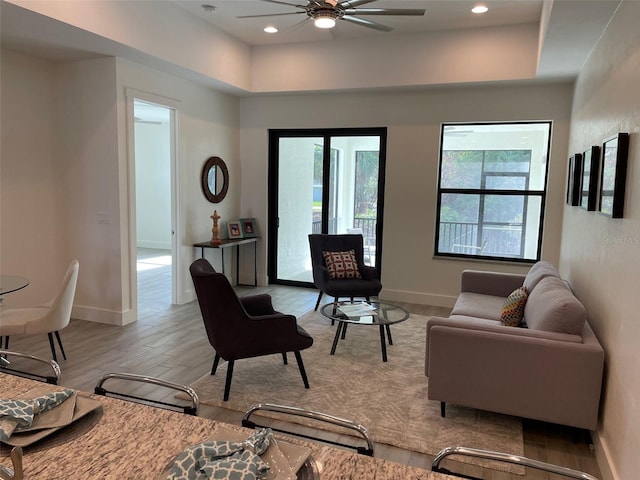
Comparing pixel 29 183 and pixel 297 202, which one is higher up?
pixel 29 183

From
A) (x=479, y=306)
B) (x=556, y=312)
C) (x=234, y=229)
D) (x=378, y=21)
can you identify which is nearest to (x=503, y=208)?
(x=479, y=306)

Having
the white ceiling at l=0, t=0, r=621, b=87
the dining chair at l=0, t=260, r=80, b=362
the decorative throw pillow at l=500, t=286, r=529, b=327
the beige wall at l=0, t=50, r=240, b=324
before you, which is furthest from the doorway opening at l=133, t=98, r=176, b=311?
the decorative throw pillow at l=500, t=286, r=529, b=327

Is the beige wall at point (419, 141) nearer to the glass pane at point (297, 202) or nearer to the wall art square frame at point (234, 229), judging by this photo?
the glass pane at point (297, 202)

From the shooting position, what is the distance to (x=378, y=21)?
15.8ft

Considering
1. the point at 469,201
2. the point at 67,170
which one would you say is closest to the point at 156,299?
the point at 67,170

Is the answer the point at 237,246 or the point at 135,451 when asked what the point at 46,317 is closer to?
the point at 135,451

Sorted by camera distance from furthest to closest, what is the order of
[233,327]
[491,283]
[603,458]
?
[491,283], [233,327], [603,458]

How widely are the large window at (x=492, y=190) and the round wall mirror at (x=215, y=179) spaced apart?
2.83 metres

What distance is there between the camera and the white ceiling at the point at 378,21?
323cm

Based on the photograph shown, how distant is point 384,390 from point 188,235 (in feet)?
10.8

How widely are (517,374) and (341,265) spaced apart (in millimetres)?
2674

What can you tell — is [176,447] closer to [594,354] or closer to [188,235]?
[594,354]

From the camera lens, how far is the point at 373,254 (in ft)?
20.2

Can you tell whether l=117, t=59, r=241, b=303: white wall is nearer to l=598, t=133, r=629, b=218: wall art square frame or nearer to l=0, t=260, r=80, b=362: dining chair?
l=0, t=260, r=80, b=362: dining chair
